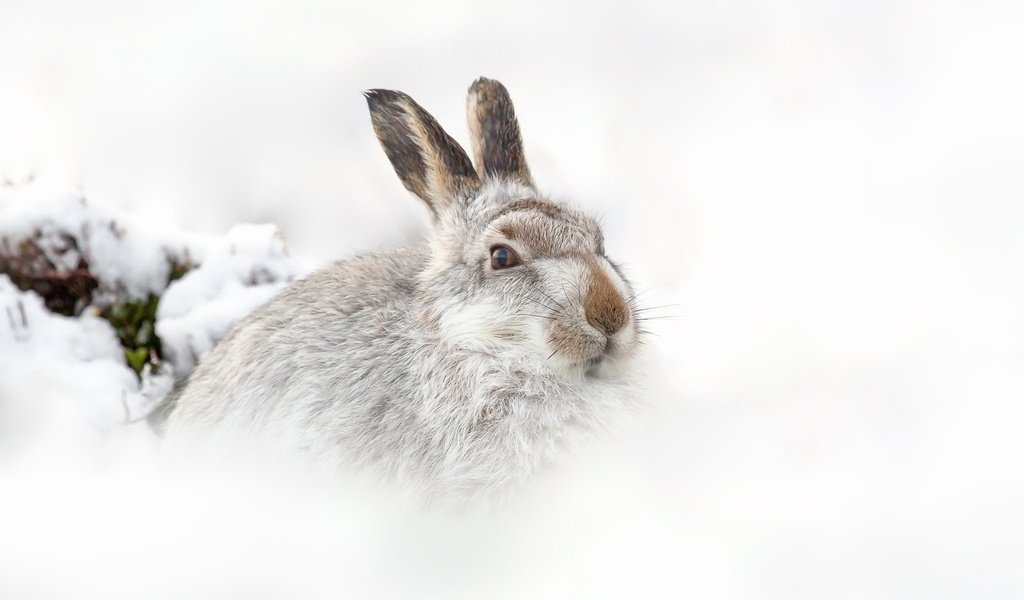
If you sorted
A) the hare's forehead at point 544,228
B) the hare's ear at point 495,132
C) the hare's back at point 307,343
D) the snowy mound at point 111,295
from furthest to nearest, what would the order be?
the snowy mound at point 111,295 < the hare's ear at point 495,132 < the hare's back at point 307,343 < the hare's forehead at point 544,228

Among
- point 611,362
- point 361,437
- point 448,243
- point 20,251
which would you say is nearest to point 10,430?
point 20,251

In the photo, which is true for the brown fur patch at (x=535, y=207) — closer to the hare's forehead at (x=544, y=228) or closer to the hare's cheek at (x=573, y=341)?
the hare's forehead at (x=544, y=228)

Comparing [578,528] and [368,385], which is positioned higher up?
[368,385]

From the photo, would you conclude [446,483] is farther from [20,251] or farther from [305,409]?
[20,251]

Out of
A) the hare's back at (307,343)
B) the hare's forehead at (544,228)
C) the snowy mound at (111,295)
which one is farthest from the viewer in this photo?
the snowy mound at (111,295)

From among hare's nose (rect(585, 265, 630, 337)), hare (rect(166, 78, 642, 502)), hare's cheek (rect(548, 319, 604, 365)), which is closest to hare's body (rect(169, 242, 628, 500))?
hare (rect(166, 78, 642, 502))

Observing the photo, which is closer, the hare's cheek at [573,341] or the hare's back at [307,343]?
the hare's cheek at [573,341]

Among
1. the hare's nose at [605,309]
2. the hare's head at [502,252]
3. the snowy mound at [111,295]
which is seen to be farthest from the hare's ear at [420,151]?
the snowy mound at [111,295]

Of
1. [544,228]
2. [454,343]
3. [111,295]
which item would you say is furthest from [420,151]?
[111,295]

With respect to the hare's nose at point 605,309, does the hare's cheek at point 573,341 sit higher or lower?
lower
